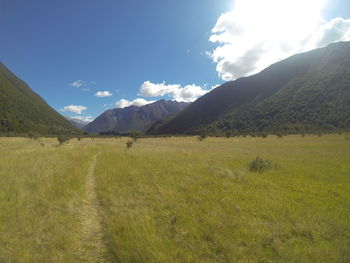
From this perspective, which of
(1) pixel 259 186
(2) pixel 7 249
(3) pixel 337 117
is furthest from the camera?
(3) pixel 337 117

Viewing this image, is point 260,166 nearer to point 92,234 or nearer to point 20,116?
point 92,234

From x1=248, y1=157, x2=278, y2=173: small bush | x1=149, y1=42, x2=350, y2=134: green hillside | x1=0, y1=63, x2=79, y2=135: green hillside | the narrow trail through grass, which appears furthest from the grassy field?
x1=0, y1=63, x2=79, y2=135: green hillside

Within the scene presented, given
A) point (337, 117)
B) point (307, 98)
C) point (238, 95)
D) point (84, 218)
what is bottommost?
point (84, 218)

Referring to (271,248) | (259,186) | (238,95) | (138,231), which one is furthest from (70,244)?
(238,95)

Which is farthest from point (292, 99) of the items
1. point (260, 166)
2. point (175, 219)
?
point (175, 219)

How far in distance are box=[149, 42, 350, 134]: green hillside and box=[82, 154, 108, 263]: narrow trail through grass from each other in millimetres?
65642

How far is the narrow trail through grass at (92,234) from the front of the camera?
3796 mm

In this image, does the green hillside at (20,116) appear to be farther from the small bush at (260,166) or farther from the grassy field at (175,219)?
the small bush at (260,166)

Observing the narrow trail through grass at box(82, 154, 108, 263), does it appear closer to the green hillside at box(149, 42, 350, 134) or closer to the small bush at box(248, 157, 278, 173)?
the small bush at box(248, 157, 278, 173)

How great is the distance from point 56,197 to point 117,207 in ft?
9.14

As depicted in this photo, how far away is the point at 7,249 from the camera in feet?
12.7

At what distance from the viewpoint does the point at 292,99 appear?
4230 inches

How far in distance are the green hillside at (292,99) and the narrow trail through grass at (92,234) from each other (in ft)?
215

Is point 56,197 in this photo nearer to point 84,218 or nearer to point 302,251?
point 84,218
